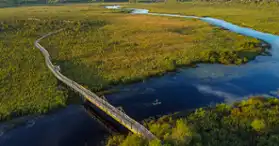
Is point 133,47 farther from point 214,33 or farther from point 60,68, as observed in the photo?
point 214,33

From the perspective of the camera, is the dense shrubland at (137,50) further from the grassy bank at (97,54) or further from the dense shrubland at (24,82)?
the dense shrubland at (24,82)

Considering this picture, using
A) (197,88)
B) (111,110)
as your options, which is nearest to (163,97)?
(197,88)

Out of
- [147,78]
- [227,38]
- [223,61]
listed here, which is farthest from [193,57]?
[227,38]

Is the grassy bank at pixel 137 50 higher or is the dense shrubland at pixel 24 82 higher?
the grassy bank at pixel 137 50

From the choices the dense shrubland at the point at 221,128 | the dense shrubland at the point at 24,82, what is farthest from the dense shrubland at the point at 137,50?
the dense shrubland at the point at 221,128

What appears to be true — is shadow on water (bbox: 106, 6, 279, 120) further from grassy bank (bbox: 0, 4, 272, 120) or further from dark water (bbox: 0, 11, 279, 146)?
grassy bank (bbox: 0, 4, 272, 120)
